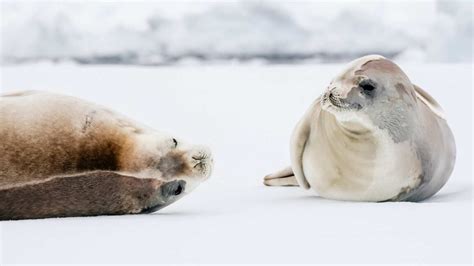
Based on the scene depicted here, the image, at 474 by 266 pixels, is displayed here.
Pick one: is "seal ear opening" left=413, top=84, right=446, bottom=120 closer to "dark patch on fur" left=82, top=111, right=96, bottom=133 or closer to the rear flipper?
the rear flipper

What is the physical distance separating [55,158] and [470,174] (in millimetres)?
2063

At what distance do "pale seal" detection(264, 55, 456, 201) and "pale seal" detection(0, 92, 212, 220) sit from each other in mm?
584

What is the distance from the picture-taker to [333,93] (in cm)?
281

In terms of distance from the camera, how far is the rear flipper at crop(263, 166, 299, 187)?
3490mm

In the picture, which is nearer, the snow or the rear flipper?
the snow

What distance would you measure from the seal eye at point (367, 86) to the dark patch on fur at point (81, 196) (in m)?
0.80

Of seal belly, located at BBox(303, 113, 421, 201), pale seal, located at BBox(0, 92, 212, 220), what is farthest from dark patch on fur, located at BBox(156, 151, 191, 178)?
seal belly, located at BBox(303, 113, 421, 201)

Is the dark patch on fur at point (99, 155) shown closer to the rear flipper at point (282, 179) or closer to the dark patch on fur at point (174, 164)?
the dark patch on fur at point (174, 164)

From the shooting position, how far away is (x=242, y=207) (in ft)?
9.00

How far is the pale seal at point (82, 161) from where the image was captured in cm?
237

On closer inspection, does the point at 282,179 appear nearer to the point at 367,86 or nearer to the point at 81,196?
the point at 367,86

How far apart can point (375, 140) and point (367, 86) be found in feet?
0.61

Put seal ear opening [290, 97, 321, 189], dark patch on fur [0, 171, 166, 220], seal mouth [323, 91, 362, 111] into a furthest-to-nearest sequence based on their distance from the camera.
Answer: seal ear opening [290, 97, 321, 189] → seal mouth [323, 91, 362, 111] → dark patch on fur [0, 171, 166, 220]

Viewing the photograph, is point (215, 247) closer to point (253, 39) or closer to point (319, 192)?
point (319, 192)
